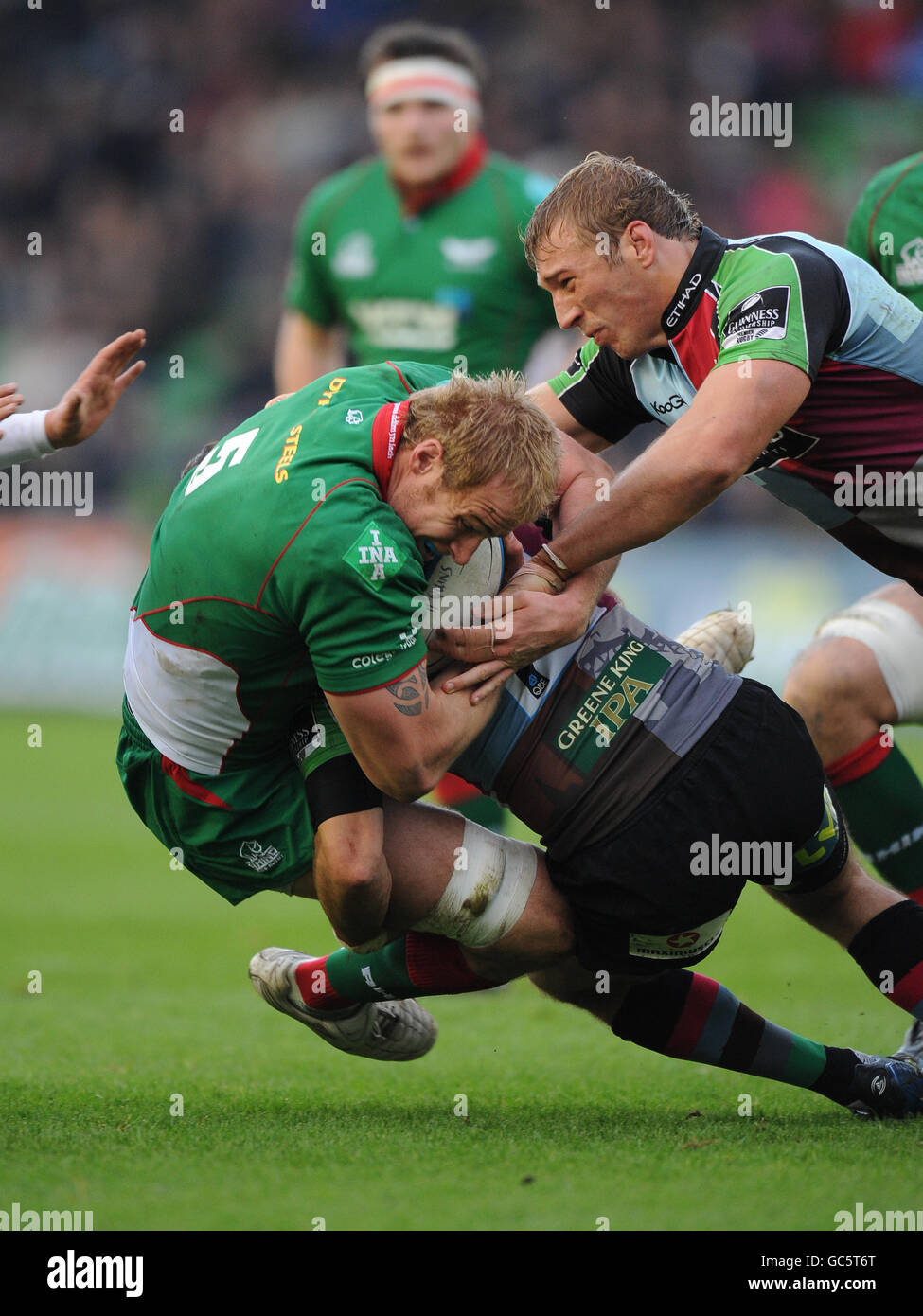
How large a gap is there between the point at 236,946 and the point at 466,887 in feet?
9.84

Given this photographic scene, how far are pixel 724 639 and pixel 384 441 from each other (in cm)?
113

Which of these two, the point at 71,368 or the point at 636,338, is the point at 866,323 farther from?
the point at 71,368

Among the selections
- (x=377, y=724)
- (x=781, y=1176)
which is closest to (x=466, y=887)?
(x=377, y=724)

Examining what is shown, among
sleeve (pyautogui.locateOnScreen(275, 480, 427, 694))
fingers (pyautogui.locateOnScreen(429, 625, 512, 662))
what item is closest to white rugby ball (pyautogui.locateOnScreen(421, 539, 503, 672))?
fingers (pyautogui.locateOnScreen(429, 625, 512, 662))

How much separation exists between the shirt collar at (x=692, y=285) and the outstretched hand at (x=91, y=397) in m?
1.35

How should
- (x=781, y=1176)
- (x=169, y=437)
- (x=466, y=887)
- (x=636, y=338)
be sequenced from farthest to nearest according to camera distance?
1. (x=169, y=437)
2. (x=636, y=338)
3. (x=466, y=887)
4. (x=781, y=1176)

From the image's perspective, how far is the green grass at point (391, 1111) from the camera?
2.80m

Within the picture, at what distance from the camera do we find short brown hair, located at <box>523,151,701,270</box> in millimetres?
3520

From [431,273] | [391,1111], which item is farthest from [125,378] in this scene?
[431,273]

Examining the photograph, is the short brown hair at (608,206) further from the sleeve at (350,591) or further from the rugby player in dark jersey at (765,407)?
the sleeve at (350,591)

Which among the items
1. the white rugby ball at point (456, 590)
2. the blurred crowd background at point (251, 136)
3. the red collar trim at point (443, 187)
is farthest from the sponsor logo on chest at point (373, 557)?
the blurred crowd background at point (251, 136)

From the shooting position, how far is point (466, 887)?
3.41 m

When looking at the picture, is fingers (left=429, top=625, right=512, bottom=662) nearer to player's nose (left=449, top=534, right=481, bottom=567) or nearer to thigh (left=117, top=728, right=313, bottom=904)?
player's nose (left=449, top=534, right=481, bottom=567)

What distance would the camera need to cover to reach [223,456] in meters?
3.32
